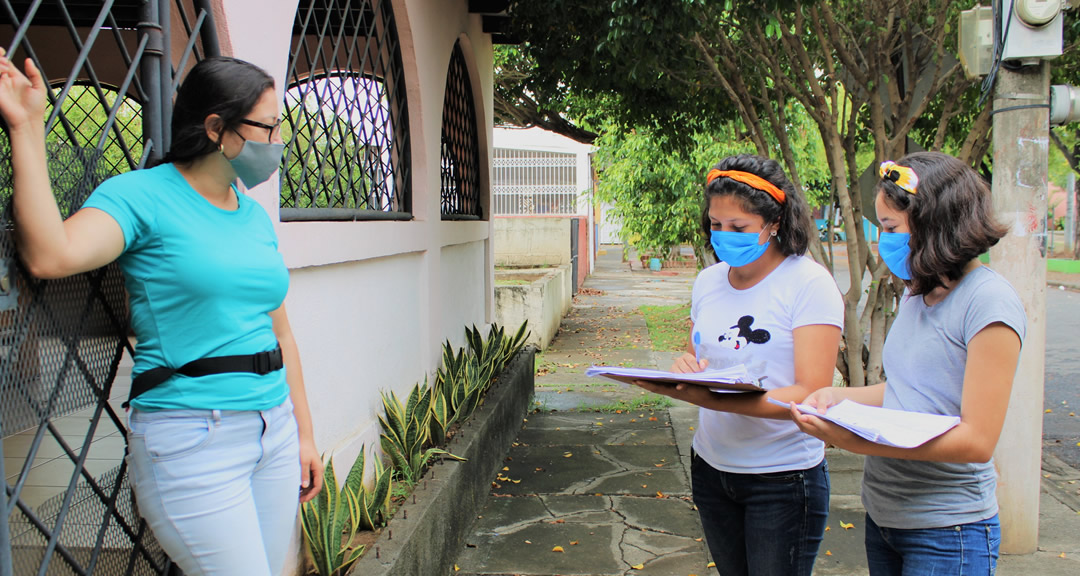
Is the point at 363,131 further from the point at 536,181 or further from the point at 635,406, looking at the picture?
the point at 536,181

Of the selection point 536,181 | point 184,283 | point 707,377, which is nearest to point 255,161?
point 184,283

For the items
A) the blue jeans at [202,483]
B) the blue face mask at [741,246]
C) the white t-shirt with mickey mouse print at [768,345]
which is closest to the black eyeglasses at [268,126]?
the blue jeans at [202,483]

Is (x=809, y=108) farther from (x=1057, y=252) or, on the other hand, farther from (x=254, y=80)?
(x=1057, y=252)

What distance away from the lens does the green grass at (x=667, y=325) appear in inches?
494

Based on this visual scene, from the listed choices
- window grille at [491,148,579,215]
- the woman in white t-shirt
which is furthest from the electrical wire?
window grille at [491,148,579,215]

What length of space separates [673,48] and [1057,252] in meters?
34.4

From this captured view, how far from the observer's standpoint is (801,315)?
2527 millimetres

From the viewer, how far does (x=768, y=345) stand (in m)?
2.58

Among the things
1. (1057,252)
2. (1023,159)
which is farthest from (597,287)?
(1057,252)

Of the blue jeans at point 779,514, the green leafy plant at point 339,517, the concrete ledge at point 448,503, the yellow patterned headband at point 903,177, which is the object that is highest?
the yellow patterned headband at point 903,177

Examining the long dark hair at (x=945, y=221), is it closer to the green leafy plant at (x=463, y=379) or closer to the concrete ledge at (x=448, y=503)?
the concrete ledge at (x=448, y=503)

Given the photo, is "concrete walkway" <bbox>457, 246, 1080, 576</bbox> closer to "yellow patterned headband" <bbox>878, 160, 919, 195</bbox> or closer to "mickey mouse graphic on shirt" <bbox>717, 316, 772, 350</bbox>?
"mickey mouse graphic on shirt" <bbox>717, 316, 772, 350</bbox>

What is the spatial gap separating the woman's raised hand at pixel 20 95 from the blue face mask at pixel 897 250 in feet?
6.46

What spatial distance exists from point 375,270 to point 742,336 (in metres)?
2.57
